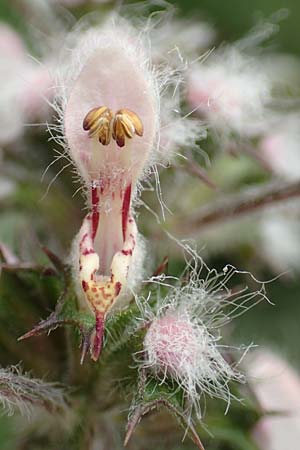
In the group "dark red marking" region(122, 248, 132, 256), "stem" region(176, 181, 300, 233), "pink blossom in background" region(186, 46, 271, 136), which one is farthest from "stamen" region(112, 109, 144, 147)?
"stem" region(176, 181, 300, 233)

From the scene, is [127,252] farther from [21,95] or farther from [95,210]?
[21,95]

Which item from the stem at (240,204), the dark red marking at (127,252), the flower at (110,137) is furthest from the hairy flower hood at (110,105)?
the stem at (240,204)

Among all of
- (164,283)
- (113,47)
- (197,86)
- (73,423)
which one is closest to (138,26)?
(197,86)

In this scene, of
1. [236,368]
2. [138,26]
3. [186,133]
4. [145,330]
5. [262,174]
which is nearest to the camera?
[145,330]

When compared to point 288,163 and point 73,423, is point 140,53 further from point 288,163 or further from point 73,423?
point 288,163

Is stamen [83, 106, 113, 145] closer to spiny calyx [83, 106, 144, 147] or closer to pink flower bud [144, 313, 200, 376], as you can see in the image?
spiny calyx [83, 106, 144, 147]

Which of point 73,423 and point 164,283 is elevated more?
point 164,283
